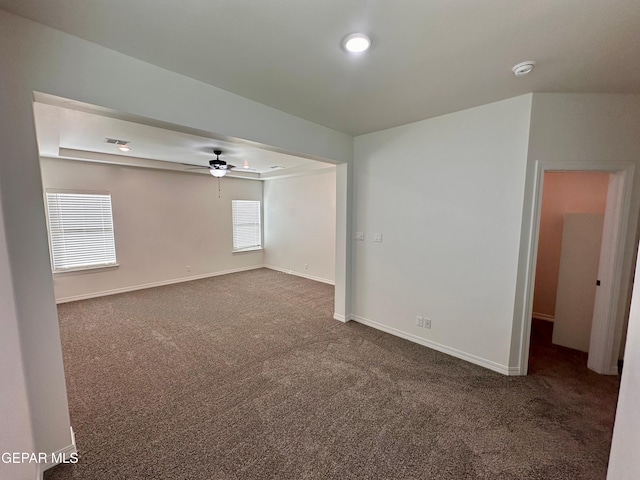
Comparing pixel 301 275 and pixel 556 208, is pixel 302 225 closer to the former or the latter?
pixel 301 275

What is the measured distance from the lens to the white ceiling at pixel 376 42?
1.37m

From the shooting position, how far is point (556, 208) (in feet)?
12.7

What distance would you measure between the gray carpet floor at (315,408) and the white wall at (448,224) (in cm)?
40

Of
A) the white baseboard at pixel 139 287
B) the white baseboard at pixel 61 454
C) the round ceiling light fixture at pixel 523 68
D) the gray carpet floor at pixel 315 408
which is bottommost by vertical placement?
the gray carpet floor at pixel 315 408

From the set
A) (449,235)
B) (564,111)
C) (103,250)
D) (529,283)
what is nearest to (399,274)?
(449,235)

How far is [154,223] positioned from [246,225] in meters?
2.33

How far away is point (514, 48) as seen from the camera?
1683 mm

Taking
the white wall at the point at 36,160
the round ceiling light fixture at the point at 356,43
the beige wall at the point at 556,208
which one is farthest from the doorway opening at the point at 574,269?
the white wall at the point at 36,160

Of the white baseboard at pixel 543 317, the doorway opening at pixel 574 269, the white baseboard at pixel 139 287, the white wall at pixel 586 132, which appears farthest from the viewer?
the white baseboard at pixel 139 287

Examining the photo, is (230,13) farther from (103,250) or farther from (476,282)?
→ (103,250)

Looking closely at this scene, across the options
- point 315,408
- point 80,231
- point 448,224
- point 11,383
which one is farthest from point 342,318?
point 80,231

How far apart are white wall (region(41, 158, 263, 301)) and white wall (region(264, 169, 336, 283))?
3.38ft

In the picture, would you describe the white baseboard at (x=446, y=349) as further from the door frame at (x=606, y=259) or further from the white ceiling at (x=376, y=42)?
the white ceiling at (x=376, y=42)

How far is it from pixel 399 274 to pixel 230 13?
3031 millimetres
